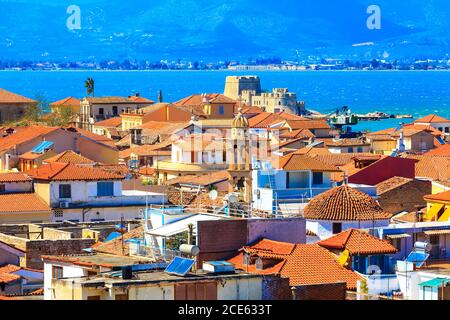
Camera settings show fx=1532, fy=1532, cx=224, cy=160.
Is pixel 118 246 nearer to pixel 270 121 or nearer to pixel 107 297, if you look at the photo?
pixel 107 297

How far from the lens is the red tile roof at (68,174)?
32.5 metres

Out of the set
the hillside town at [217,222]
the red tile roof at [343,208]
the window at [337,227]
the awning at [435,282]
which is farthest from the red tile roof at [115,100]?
the awning at [435,282]

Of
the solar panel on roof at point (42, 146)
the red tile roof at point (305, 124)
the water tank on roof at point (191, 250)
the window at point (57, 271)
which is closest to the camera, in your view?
the water tank on roof at point (191, 250)

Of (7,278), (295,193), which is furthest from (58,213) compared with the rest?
(7,278)

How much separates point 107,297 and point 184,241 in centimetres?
598

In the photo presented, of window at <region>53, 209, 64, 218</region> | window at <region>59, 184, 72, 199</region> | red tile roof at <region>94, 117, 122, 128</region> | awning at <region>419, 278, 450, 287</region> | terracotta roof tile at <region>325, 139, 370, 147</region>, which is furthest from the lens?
red tile roof at <region>94, 117, 122, 128</region>

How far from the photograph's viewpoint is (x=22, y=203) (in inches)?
1264

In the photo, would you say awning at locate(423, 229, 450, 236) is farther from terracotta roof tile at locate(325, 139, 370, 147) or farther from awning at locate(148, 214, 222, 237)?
terracotta roof tile at locate(325, 139, 370, 147)

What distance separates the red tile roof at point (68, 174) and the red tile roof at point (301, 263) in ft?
45.4

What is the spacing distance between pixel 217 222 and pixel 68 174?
1443cm

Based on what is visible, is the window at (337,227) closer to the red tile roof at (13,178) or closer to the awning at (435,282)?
the awning at (435,282)

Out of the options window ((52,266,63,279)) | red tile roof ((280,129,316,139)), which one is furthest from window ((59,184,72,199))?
red tile roof ((280,129,316,139))

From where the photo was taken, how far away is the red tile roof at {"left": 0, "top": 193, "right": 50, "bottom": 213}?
104 feet

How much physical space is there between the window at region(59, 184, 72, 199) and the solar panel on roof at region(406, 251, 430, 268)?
40.3 feet
